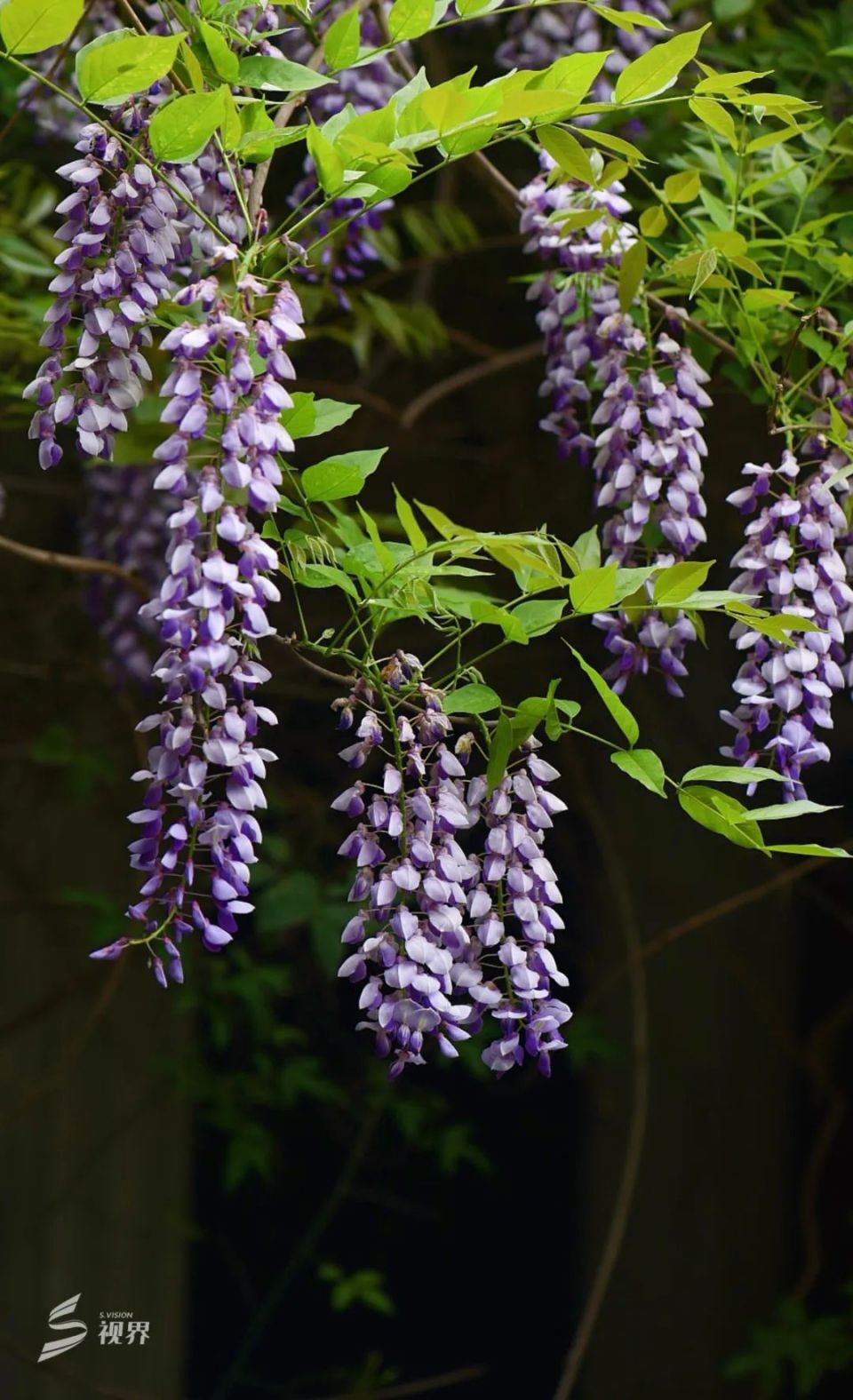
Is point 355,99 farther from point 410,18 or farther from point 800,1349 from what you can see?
point 800,1349

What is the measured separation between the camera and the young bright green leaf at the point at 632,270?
3.00ft

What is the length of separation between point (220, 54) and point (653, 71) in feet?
0.82

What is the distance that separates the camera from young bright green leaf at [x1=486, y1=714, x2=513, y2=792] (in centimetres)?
81

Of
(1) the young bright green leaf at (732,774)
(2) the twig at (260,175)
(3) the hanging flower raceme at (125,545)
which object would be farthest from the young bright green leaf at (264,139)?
(3) the hanging flower raceme at (125,545)

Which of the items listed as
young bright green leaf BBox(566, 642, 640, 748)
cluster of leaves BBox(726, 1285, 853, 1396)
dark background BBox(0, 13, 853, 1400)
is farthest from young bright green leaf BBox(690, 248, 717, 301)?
cluster of leaves BBox(726, 1285, 853, 1396)

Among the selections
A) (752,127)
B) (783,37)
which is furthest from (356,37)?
(783,37)

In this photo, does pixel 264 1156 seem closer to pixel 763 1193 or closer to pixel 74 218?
pixel 763 1193

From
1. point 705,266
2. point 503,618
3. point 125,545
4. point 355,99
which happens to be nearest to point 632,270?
→ point 705,266

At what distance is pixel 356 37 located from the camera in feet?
2.67

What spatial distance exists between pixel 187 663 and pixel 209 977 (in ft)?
5.14

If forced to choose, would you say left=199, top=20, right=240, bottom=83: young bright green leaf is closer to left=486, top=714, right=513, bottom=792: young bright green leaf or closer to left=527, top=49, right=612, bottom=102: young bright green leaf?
left=527, top=49, right=612, bottom=102: young bright green leaf

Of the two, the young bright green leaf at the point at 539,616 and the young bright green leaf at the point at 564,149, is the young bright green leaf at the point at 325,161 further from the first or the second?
the young bright green leaf at the point at 539,616

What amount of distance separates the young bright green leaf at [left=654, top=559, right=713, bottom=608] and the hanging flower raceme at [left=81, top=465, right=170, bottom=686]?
1.09 metres

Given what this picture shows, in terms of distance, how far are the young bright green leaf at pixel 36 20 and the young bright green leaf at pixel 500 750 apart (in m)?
0.44
